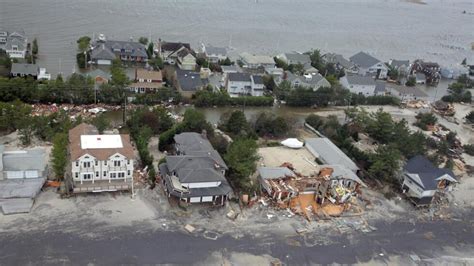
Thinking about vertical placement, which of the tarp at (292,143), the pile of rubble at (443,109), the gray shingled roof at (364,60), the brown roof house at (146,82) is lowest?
the tarp at (292,143)

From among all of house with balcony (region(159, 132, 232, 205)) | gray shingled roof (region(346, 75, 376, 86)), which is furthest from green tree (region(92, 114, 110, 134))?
gray shingled roof (region(346, 75, 376, 86))

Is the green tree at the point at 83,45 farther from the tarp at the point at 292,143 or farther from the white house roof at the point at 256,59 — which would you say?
the tarp at the point at 292,143

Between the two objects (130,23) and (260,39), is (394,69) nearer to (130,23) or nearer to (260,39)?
(260,39)

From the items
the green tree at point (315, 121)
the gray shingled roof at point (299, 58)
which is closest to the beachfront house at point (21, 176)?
the green tree at point (315, 121)

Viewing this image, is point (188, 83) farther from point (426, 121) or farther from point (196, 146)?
point (426, 121)

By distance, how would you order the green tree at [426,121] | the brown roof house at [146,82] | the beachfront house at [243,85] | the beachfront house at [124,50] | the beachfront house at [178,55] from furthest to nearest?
1. the beachfront house at [178,55]
2. the beachfront house at [124,50]
3. the beachfront house at [243,85]
4. the green tree at [426,121]
5. the brown roof house at [146,82]

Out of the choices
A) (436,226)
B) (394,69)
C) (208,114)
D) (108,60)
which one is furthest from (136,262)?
(394,69)

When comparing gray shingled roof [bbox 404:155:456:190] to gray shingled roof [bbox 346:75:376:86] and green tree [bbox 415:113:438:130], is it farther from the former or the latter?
gray shingled roof [bbox 346:75:376:86]

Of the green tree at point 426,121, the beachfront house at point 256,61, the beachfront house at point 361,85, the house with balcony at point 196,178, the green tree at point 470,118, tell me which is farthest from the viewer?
the beachfront house at point 256,61
